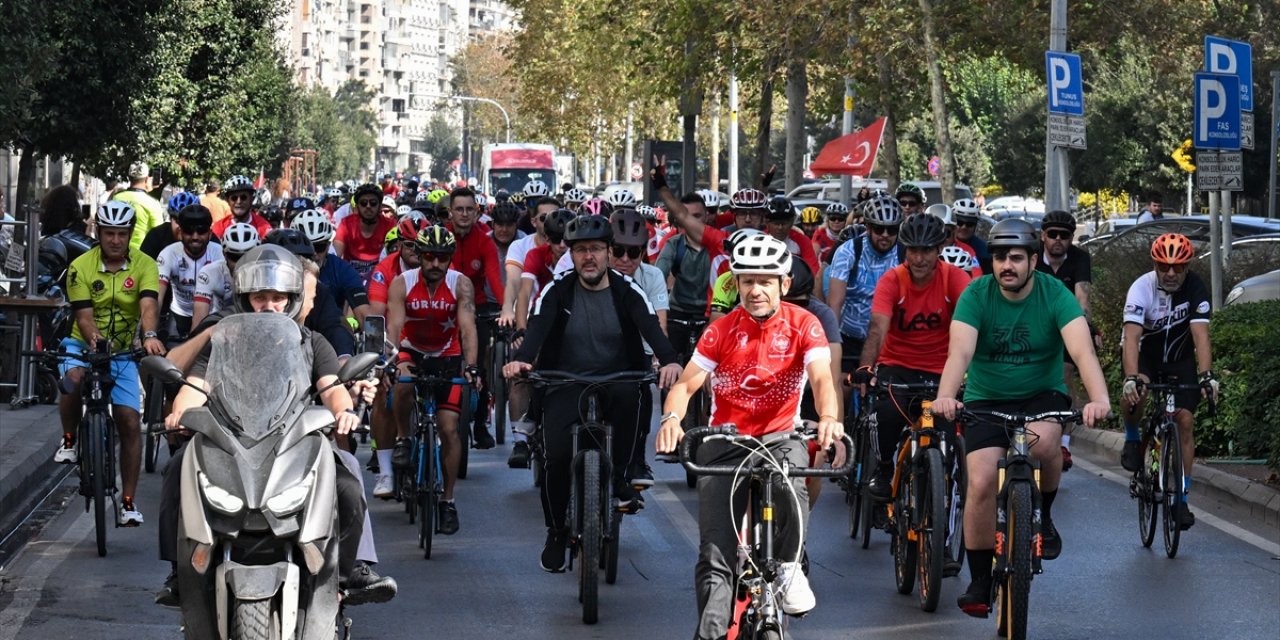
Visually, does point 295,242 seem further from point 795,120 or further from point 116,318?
point 795,120

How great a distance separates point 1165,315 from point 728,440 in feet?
16.7

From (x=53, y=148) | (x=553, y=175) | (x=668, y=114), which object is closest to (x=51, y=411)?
(x=53, y=148)

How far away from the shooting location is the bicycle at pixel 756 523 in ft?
22.0

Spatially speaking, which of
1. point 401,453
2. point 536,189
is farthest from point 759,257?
point 536,189

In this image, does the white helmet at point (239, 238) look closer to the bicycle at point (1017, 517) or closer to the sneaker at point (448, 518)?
the sneaker at point (448, 518)

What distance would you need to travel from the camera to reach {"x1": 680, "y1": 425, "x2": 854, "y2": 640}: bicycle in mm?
6715

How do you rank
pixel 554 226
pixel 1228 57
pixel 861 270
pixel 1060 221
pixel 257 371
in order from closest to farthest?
pixel 257 371 < pixel 1060 221 < pixel 861 270 < pixel 554 226 < pixel 1228 57

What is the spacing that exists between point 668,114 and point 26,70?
71545 mm

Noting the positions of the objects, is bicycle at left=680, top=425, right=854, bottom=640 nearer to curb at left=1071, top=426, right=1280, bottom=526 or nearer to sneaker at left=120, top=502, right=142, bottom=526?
sneaker at left=120, top=502, right=142, bottom=526

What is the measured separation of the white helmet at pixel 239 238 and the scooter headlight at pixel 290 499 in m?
3.43

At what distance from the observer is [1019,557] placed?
8.05 metres

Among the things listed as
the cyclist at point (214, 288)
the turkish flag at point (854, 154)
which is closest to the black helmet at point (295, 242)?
the cyclist at point (214, 288)

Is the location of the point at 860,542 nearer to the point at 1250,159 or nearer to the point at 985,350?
the point at 985,350

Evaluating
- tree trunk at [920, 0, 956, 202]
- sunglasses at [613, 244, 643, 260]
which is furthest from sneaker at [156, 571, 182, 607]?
tree trunk at [920, 0, 956, 202]
